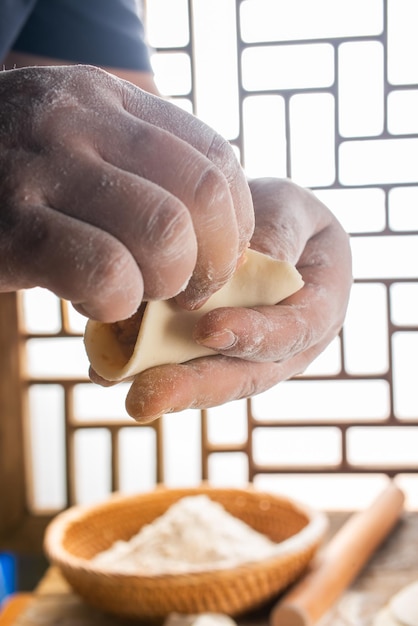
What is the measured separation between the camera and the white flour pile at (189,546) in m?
1.36

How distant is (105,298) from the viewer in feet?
1.54

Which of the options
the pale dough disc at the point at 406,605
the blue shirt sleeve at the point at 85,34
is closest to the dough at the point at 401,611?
the pale dough disc at the point at 406,605

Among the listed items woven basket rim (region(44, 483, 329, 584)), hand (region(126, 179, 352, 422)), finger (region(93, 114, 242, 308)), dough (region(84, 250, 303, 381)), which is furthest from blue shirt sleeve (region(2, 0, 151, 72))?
finger (region(93, 114, 242, 308))

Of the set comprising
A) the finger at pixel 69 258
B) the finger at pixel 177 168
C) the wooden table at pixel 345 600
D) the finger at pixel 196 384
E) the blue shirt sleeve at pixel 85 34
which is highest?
the blue shirt sleeve at pixel 85 34

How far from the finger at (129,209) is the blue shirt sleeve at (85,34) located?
1.05m

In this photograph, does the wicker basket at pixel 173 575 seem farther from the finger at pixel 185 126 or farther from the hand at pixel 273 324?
the finger at pixel 185 126

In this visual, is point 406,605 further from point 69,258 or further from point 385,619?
point 69,258

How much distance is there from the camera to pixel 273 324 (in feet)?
2.48

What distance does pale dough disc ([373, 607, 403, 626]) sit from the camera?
1.23 m

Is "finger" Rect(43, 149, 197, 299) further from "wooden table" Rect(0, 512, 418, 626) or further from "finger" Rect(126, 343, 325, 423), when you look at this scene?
"wooden table" Rect(0, 512, 418, 626)

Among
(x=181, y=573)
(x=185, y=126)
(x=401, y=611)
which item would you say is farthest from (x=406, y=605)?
(x=185, y=126)

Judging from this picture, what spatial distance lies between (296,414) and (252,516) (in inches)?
20.1

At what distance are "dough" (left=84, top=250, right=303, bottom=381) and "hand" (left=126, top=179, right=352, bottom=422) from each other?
0.08 feet

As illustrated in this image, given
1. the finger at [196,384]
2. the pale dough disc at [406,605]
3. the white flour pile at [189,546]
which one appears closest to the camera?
the finger at [196,384]
